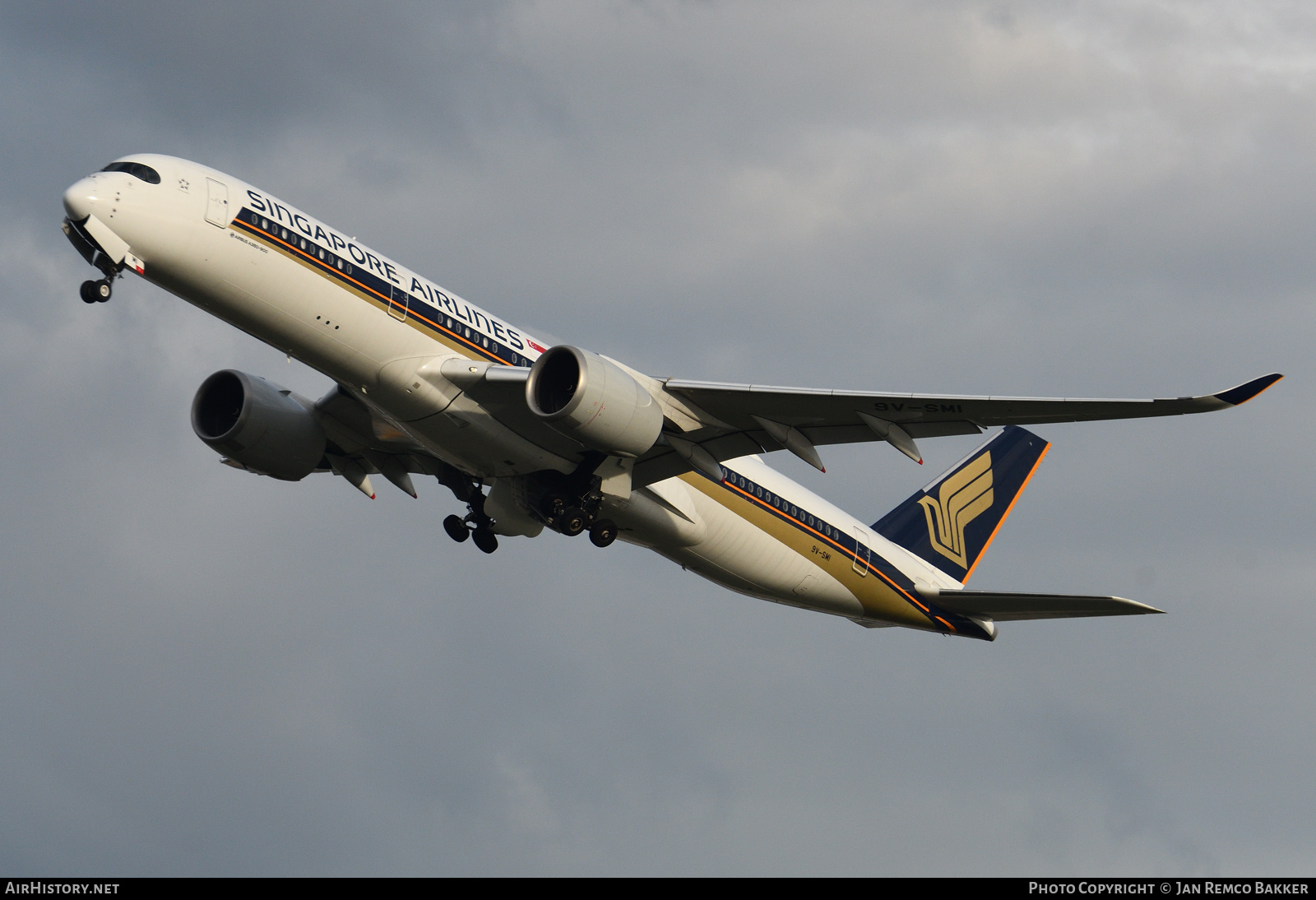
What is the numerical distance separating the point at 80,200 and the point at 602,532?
12541 mm

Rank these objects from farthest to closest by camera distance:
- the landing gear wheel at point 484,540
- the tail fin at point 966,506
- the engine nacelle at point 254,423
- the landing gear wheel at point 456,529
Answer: the tail fin at point 966,506
the landing gear wheel at point 456,529
the landing gear wheel at point 484,540
the engine nacelle at point 254,423

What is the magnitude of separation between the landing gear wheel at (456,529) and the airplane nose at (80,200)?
12117 millimetres

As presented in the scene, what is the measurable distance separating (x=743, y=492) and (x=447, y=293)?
27.8 ft

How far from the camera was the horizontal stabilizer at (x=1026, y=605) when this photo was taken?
30.6m

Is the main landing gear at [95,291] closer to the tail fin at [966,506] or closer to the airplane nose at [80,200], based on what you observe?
the airplane nose at [80,200]

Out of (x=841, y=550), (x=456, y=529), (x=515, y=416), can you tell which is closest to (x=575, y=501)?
(x=515, y=416)

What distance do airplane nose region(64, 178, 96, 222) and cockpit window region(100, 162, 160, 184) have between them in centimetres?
76

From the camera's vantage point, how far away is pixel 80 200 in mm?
24453

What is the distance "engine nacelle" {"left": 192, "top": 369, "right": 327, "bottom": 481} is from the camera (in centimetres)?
3219

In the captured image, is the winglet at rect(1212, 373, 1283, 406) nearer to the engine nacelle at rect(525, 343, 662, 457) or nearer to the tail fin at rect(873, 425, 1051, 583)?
the engine nacelle at rect(525, 343, 662, 457)

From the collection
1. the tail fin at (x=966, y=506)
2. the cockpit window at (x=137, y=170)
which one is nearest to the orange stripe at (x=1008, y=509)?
the tail fin at (x=966, y=506)
